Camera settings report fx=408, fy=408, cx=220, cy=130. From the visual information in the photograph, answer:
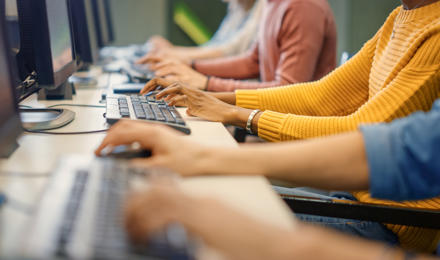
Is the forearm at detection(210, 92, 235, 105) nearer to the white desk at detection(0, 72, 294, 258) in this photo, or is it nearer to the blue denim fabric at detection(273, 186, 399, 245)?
the white desk at detection(0, 72, 294, 258)

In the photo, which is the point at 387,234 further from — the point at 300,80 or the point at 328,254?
the point at 300,80

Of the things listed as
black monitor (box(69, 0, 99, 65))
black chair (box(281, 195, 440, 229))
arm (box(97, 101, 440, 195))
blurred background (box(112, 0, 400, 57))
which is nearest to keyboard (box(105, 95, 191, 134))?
arm (box(97, 101, 440, 195))

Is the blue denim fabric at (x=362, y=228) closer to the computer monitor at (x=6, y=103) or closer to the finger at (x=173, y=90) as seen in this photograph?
the finger at (x=173, y=90)

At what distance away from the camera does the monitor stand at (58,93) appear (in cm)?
131

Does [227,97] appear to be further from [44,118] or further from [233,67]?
[233,67]

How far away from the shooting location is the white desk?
0.53 metres

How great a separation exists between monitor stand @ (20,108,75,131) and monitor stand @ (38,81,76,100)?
0.22m

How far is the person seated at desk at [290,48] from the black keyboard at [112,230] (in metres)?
1.11

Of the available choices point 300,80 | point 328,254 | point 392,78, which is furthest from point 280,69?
point 328,254

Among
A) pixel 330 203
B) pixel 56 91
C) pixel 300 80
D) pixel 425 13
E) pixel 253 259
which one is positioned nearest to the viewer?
pixel 253 259

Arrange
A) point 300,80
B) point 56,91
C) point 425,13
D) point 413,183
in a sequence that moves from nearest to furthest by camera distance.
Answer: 1. point 413,183
2. point 425,13
3. point 56,91
4. point 300,80

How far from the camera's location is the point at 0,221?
1.68 feet

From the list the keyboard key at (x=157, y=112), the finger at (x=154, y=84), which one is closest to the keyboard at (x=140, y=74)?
the finger at (x=154, y=84)

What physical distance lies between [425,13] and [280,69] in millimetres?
695
